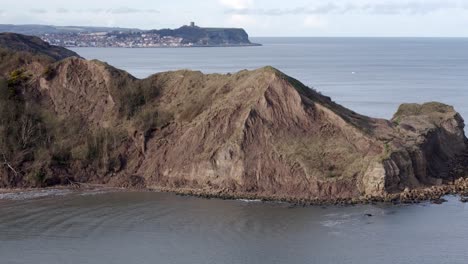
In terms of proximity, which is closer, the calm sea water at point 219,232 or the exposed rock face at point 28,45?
the calm sea water at point 219,232

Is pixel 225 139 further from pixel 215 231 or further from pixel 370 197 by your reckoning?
pixel 215 231

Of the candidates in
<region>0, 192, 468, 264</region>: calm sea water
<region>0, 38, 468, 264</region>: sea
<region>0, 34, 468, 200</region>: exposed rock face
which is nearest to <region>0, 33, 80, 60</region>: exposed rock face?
<region>0, 34, 468, 200</region>: exposed rock face

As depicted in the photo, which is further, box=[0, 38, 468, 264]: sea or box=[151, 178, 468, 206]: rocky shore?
box=[151, 178, 468, 206]: rocky shore

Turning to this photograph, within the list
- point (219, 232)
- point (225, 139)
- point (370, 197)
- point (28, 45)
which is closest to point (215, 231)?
point (219, 232)

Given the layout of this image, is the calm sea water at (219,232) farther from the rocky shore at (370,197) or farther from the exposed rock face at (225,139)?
the exposed rock face at (225,139)

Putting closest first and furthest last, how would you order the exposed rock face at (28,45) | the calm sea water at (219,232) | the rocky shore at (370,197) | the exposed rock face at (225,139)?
the calm sea water at (219,232) < the rocky shore at (370,197) < the exposed rock face at (225,139) < the exposed rock face at (28,45)

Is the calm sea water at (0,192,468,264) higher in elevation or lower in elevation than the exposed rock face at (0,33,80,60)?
lower

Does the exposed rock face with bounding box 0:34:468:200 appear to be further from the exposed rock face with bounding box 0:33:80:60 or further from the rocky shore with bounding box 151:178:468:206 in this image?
the exposed rock face with bounding box 0:33:80:60

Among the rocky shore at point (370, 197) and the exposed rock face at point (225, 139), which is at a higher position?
the exposed rock face at point (225, 139)

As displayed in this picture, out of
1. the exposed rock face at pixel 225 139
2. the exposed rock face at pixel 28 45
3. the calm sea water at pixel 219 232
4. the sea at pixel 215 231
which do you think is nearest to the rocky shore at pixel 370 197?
the exposed rock face at pixel 225 139
